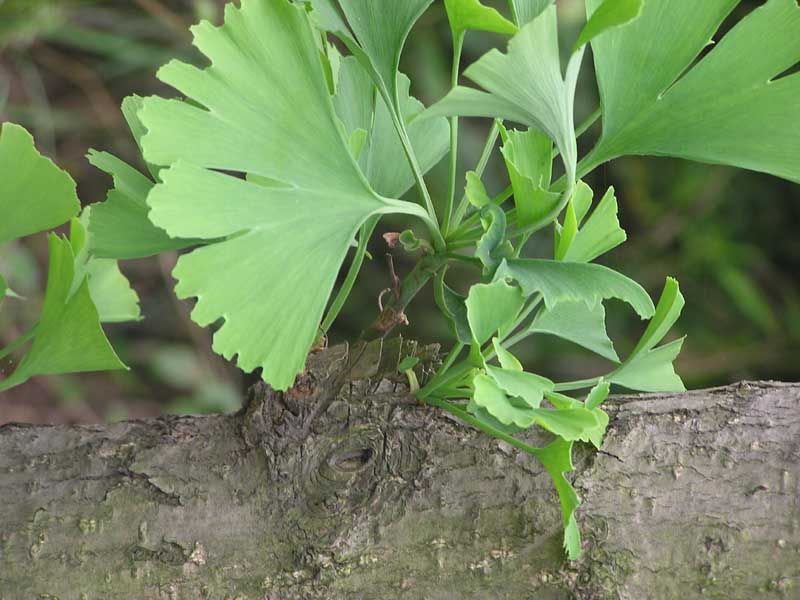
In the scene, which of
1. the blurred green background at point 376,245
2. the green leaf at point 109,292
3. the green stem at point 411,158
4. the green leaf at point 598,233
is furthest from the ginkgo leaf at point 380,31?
the blurred green background at point 376,245

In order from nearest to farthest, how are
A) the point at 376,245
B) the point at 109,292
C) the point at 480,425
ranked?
the point at 480,425, the point at 109,292, the point at 376,245

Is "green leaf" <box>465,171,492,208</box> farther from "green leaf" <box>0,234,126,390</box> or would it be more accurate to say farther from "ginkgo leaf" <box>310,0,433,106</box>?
"green leaf" <box>0,234,126,390</box>

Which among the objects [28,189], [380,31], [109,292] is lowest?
[109,292]

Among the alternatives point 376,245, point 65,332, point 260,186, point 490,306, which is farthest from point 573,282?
point 376,245

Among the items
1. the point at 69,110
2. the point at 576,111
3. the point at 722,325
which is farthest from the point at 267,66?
the point at 69,110

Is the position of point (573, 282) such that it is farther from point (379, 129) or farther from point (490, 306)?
point (379, 129)

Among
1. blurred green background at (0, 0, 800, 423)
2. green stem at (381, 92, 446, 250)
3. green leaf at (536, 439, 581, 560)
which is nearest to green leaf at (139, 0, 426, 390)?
green stem at (381, 92, 446, 250)
